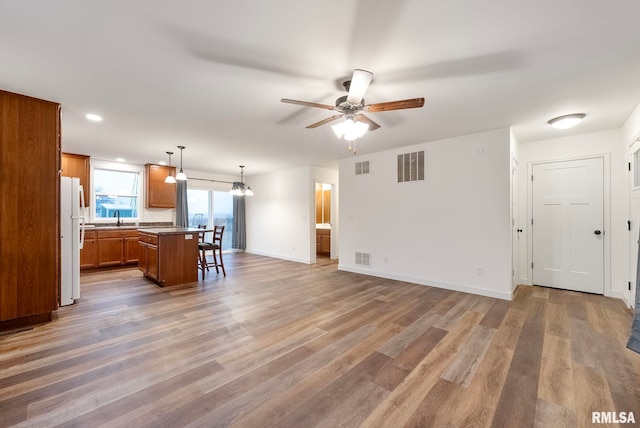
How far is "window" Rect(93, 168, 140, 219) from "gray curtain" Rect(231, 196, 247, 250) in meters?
2.59

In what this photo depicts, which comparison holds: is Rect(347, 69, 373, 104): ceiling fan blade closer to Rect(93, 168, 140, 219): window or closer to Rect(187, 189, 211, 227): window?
Rect(187, 189, 211, 227): window

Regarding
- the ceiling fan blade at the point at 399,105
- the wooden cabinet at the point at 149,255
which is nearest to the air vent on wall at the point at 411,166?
the ceiling fan blade at the point at 399,105

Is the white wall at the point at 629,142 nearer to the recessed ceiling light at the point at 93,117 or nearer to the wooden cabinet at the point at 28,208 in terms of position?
the recessed ceiling light at the point at 93,117

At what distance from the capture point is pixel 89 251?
18.2 ft

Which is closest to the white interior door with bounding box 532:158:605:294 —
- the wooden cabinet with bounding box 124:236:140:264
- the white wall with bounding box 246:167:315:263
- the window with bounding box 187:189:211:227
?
the white wall with bounding box 246:167:315:263

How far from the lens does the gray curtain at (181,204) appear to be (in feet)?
23.3

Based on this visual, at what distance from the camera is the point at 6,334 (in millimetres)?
2682

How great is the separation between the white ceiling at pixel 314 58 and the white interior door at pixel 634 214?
575mm

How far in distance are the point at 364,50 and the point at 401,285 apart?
370 centimetres

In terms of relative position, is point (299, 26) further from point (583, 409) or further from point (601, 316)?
point (601, 316)

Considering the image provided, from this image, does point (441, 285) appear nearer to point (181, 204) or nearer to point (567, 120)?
point (567, 120)

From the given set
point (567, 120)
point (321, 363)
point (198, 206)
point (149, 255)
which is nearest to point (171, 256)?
point (149, 255)

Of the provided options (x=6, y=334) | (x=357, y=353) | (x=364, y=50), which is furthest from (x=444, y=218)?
(x=6, y=334)

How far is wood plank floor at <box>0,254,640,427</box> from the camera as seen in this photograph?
1.66 m
